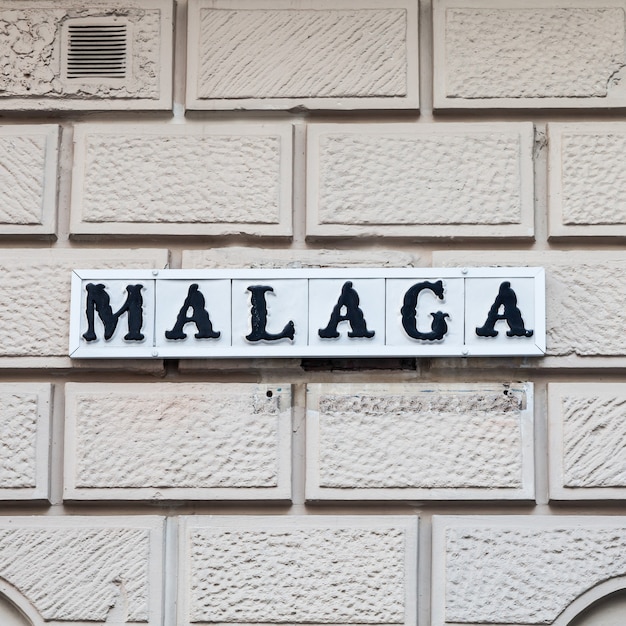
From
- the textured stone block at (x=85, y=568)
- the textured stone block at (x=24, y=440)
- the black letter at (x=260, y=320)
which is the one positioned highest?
the black letter at (x=260, y=320)

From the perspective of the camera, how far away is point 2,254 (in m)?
4.07

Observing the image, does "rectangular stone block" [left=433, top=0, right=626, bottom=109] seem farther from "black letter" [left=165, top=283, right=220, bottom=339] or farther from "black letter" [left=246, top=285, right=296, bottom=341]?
"black letter" [left=165, top=283, right=220, bottom=339]

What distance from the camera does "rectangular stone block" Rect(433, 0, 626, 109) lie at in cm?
407

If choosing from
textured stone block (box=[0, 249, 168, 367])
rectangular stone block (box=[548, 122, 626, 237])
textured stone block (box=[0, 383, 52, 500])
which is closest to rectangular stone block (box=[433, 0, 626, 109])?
rectangular stone block (box=[548, 122, 626, 237])

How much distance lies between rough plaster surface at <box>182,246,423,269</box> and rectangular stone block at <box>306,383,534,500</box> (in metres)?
0.39

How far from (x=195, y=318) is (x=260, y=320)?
0.20 meters

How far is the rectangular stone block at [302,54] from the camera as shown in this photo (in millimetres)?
4094

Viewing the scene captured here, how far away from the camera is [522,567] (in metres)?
3.83

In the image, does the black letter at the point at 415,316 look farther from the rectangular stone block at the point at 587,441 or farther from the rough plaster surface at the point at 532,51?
the rough plaster surface at the point at 532,51

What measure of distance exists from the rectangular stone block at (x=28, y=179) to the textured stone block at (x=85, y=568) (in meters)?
0.95

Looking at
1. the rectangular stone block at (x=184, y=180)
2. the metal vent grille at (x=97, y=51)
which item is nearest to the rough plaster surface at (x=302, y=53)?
the rectangular stone block at (x=184, y=180)

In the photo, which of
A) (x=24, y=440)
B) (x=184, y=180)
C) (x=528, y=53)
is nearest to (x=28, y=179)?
(x=184, y=180)

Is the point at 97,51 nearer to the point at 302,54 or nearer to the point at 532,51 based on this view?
the point at 302,54

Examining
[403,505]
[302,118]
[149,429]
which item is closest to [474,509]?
[403,505]
